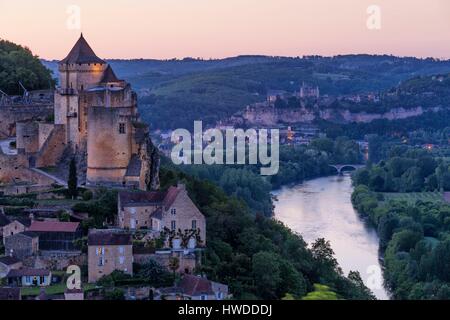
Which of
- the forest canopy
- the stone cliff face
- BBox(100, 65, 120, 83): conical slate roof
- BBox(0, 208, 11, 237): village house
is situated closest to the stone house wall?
BBox(0, 208, 11, 237): village house

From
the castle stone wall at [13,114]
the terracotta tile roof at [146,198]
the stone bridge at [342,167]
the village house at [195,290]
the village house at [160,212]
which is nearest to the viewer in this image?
the village house at [195,290]

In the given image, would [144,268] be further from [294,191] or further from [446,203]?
[294,191]

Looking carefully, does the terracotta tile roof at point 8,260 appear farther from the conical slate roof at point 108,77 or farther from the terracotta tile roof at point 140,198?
the conical slate roof at point 108,77

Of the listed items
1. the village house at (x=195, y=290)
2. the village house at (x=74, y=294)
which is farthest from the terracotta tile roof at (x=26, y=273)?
the village house at (x=195, y=290)

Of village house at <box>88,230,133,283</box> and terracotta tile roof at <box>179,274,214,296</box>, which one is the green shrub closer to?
village house at <box>88,230,133,283</box>

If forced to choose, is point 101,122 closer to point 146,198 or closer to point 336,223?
point 146,198
